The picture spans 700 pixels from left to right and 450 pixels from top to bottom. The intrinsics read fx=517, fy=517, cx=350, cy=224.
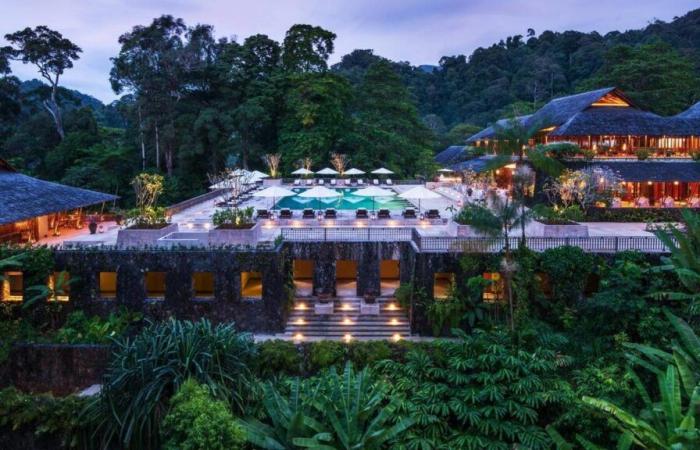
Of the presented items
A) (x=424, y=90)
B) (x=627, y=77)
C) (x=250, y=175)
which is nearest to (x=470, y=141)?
(x=627, y=77)

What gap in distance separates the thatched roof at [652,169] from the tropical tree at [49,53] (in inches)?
1970

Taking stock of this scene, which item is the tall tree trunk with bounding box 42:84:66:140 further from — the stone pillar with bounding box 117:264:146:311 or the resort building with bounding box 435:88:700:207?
the resort building with bounding box 435:88:700:207

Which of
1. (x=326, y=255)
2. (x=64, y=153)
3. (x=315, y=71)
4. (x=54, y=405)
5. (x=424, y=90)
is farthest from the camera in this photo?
(x=424, y=90)

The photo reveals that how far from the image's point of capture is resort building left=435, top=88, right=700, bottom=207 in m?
30.6

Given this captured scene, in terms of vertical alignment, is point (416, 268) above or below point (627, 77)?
below

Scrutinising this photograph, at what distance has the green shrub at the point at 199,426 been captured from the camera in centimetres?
1073

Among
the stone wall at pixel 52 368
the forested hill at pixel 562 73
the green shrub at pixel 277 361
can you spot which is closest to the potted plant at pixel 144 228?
the stone wall at pixel 52 368

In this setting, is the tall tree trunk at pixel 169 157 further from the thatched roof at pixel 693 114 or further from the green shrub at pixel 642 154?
the thatched roof at pixel 693 114

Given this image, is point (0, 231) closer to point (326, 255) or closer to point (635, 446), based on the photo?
point (326, 255)

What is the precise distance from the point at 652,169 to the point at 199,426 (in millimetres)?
30391

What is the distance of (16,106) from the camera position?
54.2 metres

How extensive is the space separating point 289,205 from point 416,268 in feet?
58.0

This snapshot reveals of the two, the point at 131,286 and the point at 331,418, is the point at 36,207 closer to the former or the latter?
the point at 131,286

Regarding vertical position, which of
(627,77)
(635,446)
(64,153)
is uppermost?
(627,77)
